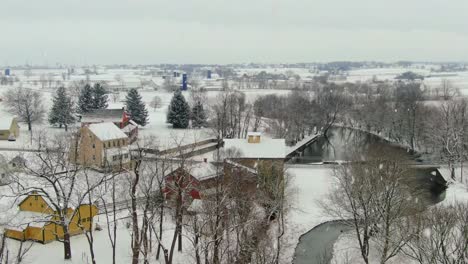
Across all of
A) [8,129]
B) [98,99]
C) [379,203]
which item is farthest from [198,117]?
[379,203]

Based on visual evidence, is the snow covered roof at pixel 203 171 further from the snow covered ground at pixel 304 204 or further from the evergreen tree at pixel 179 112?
the evergreen tree at pixel 179 112

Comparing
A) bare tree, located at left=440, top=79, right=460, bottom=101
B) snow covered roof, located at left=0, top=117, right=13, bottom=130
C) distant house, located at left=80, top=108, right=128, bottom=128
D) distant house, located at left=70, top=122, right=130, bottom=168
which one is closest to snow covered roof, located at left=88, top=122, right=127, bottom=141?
distant house, located at left=70, top=122, right=130, bottom=168

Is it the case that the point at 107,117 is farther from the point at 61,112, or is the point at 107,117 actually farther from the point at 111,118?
the point at 61,112

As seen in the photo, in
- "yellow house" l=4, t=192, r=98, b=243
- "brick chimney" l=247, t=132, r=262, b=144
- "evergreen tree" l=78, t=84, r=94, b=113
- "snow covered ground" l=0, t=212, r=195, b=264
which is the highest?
"evergreen tree" l=78, t=84, r=94, b=113

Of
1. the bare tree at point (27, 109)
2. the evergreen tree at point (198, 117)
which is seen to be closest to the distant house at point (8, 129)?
the bare tree at point (27, 109)

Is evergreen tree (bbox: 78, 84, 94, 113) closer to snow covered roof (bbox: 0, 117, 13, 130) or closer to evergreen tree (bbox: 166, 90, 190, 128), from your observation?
snow covered roof (bbox: 0, 117, 13, 130)

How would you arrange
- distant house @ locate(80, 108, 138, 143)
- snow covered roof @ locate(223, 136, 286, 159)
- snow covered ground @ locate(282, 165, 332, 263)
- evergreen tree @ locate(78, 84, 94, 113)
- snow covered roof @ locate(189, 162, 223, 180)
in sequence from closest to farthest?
snow covered ground @ locate(282, 165, 332, 263) → snow covered roof @ locate(189, 162, 223, 180) → snow covered roof @ locate(223, 136, 286, 159) → distant house @ locate(80, 108, 138, 143) → evergreen tree @ locate(78, 84, 94, 113)
